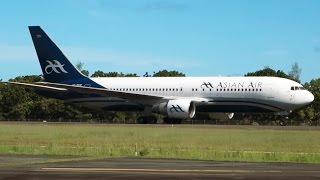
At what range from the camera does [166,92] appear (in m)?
62.1

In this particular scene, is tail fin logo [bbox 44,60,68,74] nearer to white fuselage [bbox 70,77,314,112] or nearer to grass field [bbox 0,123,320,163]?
white fuselage [bbox 70,77,314,112]

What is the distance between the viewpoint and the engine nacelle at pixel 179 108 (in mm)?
58406

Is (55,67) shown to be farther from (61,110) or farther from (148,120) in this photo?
(61,110)

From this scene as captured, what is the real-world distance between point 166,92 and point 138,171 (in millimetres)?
44256

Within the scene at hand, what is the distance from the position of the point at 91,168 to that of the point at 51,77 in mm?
49010

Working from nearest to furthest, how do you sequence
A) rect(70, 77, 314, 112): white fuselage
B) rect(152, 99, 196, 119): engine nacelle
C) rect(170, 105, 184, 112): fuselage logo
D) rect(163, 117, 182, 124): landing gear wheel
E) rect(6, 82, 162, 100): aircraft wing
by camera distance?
rect(70, 77, 314, 112): white fuselage → rect(152, 99, 196, 119): engine nacelle → rect(170, 105, 184, 112): fuselage logo → rect(163, 117, 182, 124): landing gear wheel → rect(6, 82, 162, 100): aircraft wing

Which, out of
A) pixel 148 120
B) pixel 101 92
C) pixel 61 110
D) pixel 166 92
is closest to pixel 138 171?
pixel 101 92

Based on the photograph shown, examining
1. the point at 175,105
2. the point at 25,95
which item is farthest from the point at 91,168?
the point at 25,95

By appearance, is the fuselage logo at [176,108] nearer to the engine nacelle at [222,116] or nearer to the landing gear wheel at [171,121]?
the landing gear wheel at [171,121]

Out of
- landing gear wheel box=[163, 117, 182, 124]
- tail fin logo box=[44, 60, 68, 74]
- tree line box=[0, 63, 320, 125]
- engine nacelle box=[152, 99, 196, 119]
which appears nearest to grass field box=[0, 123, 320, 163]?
engine nacelle box=[152, 99, 196, 119]

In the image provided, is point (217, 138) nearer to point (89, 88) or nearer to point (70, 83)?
point (89, 88)

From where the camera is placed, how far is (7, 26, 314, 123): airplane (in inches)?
2280

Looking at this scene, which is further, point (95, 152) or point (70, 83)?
point (70, 83)

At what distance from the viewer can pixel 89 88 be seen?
2406 inches
